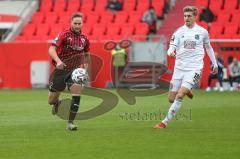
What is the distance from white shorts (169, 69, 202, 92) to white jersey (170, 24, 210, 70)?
10cm

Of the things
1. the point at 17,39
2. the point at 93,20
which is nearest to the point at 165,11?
the point at 93,20

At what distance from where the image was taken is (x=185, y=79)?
45.1 ft

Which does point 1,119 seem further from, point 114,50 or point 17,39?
point 17,39

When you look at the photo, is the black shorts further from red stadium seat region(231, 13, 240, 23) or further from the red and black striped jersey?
red stadium seat region(231, 13, 240, 23)

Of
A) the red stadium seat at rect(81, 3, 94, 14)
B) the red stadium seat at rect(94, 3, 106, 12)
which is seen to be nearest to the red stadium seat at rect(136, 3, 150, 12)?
the red stadium seat at rect(94, 3, 106, 12)

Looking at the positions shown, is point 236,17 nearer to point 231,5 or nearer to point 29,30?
point 231,5

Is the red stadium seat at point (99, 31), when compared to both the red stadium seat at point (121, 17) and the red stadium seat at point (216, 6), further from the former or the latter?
the red stadium seat at point (216, 6)

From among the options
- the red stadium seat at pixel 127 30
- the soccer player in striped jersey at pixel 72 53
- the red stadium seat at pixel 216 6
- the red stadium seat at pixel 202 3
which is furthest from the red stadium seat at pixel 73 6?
the soccer player in striped jersey at pixel 72 53

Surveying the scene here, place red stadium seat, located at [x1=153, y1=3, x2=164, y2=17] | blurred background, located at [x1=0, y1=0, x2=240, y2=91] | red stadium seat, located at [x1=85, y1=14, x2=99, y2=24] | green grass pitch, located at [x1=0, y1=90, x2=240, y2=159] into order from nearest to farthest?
green grass pitch, located at [x1=0, y1=90, x2=240, y2=159], blurred background, located at [x1=0, y1=0, x2=240, y2=91], red stadium seat, located at [x1=153, y1=3, x2=164, y2=17], red stadium seat, located at [x1=85, y1=14, x2=99, y2=24]

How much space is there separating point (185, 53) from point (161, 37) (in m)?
18.2

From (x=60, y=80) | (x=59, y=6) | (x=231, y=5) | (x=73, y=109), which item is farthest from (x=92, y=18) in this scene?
(x=73, y=109)

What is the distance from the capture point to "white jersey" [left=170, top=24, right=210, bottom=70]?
13727 millimetres

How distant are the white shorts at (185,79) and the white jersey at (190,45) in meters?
0.10

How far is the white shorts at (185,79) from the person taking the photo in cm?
1370
